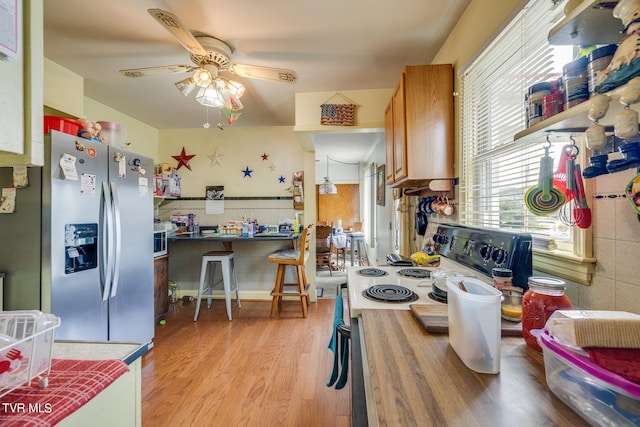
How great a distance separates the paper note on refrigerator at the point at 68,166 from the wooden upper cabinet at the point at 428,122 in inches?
80.3

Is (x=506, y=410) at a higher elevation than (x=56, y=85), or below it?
below

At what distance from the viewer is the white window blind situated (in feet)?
3.29

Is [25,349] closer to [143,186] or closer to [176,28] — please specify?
[176,28]

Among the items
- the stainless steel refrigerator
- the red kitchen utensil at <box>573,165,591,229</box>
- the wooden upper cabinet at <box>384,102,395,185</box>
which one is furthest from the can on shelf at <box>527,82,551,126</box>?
the stainless steel refrigerator

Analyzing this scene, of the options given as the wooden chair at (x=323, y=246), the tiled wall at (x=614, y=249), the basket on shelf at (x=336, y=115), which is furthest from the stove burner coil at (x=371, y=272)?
the wooden chair at (x=323, y=246)

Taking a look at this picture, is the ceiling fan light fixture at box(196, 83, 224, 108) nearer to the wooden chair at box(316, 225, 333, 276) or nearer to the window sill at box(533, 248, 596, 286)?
the window sill at box(533, 248, 596, 286)

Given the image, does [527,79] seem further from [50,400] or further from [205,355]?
[205,355]

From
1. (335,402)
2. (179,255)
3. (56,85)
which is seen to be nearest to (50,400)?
(335,402)

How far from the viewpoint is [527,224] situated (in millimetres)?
1107

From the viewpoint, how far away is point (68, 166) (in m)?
1.59

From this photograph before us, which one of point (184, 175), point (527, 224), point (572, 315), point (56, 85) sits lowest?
point (572, 315)

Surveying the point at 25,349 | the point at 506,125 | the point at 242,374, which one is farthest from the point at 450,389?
the point at 242,374

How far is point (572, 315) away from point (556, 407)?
0.18 meters

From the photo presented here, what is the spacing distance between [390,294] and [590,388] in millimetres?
686
